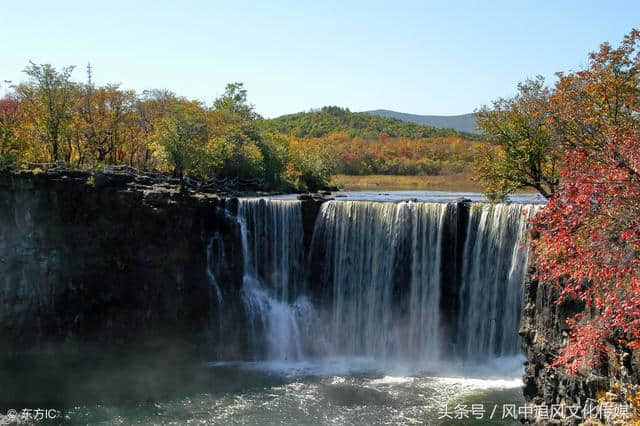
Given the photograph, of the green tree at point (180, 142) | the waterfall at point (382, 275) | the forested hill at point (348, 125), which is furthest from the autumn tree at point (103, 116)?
the forested hill at point (348, 125)

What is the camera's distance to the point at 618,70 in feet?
67.6

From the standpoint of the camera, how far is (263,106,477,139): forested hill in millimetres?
110375

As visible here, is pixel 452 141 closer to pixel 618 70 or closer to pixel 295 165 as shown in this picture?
pixel 295 165

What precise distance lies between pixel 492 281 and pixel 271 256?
10.3 metres

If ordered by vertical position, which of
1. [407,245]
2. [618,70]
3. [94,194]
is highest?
[618,70]

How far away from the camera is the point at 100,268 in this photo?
95.6ft

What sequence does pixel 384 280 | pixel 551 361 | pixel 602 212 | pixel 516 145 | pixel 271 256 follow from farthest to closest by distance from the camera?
1. pixel 271 256
2. pixel 384 280
3. pixel 516 145
4. pixel 551 361
5. pixel 602 212

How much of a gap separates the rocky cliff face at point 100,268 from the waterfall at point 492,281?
10.6 metres

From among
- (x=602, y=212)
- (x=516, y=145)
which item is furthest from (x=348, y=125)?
(x=602, y=212)

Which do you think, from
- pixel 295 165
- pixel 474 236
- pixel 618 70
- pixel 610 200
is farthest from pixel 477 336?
pixel 295 165

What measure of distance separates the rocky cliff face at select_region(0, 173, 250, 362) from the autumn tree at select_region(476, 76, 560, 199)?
1327 cm

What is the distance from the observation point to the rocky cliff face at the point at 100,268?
28.7 meters

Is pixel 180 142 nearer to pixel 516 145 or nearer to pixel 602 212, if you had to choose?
pixel 516 145

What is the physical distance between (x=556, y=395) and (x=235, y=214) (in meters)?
16.4
